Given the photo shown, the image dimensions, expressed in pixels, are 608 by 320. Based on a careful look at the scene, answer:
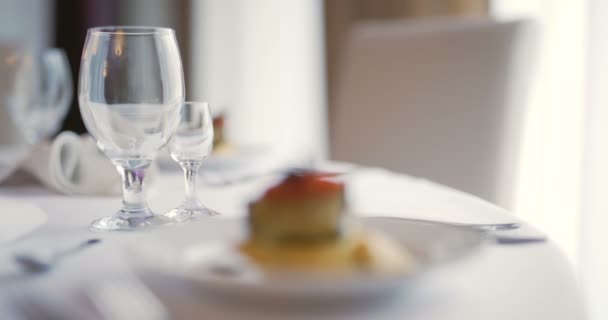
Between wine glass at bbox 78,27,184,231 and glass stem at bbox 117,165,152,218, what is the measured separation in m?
0.04

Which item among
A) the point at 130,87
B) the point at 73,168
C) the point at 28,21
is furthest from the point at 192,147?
the point at 28,21

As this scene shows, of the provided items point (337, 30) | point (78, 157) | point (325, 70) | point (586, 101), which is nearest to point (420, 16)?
point (337, 30)

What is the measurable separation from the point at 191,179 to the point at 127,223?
10 cm

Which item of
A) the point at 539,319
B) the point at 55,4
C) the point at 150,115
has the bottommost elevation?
the point at 539,319

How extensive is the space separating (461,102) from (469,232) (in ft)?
3.59

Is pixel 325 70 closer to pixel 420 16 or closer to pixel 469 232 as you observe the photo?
pixel 420 16

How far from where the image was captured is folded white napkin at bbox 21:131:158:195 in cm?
100

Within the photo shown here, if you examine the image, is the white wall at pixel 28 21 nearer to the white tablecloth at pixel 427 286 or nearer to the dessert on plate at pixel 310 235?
the white tablecloth at pixel 427 286

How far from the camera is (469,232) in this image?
542 mm

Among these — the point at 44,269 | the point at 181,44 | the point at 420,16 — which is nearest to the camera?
the point at 44,269

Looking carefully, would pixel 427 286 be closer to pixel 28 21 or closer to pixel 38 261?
pixel 38 261

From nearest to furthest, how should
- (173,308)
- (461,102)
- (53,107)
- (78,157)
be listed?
(173,308), (78,157), (53,107), (461,102)

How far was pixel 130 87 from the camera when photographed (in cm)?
74

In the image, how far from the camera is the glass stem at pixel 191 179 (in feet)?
2.76
